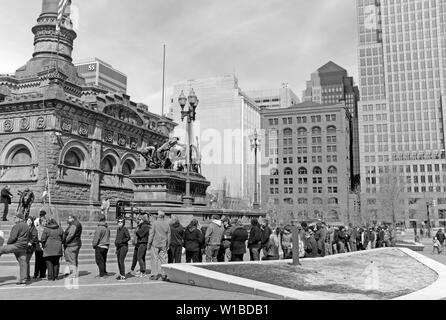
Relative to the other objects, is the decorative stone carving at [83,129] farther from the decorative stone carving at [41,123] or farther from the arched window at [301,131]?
the arched window at [301,131]

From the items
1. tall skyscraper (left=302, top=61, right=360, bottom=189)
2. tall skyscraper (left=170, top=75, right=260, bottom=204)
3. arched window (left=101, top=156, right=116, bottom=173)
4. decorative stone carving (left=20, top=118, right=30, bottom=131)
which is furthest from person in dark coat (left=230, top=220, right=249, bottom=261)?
tall skyscraper (left=302, top=61, right=360, bottom=189)

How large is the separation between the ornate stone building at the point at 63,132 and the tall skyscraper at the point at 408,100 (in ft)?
288

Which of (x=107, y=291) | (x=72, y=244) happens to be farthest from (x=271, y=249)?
(x=107, y=291)

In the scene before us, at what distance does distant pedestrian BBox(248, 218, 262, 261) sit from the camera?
1317 cm

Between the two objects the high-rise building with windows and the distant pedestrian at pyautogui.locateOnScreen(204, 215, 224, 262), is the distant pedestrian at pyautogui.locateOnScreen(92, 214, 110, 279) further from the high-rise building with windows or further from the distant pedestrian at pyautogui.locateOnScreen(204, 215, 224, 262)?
the high-rise building with windows

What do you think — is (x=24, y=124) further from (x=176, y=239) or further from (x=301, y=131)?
(x=301, y=131)

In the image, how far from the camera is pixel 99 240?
11367 mm

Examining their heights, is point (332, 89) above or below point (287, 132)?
above

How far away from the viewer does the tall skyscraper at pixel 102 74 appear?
106819 mm

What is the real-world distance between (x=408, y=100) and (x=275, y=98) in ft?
184

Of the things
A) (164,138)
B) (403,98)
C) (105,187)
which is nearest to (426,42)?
(403,98)

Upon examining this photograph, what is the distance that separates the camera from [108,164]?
39500 millimetres

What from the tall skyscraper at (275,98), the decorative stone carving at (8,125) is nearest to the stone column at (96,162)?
the decorative stone carving at (8,125)

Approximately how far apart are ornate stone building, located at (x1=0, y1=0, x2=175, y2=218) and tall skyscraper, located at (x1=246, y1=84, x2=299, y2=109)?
4848 inches
